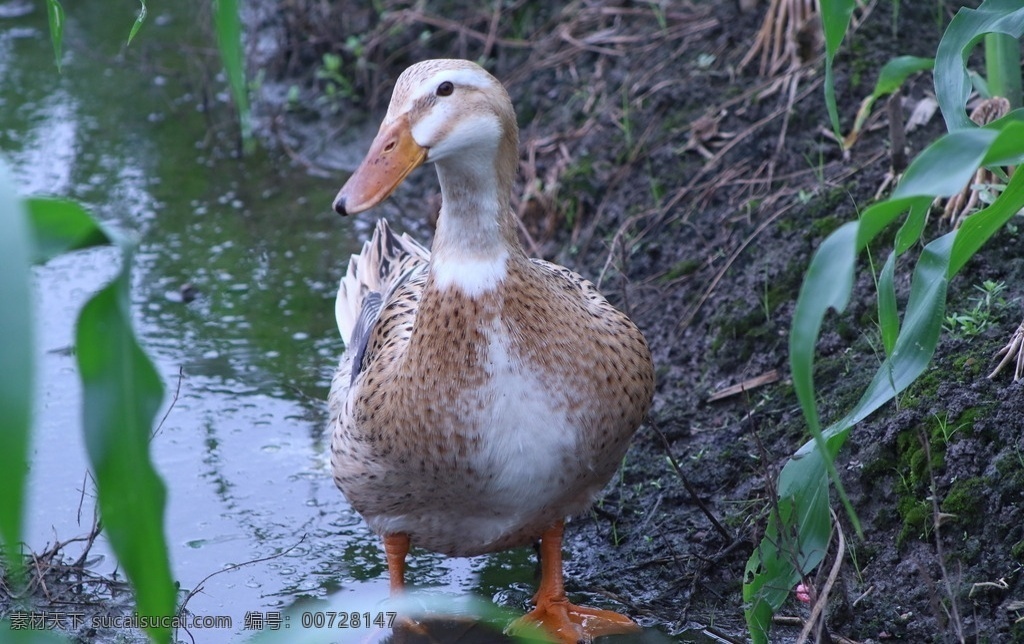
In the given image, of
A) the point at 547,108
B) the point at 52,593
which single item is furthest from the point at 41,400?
the point at 547,108

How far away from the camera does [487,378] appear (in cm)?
311

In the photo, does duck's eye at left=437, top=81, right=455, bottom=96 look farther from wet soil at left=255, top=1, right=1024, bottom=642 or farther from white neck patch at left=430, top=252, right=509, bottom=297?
wet soil at left=255, top=1, right=1024, bottom=642

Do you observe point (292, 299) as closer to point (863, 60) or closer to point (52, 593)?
point (52, 593)

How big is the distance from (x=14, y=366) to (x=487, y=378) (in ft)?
6.03

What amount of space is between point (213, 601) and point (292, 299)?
223 centimetres

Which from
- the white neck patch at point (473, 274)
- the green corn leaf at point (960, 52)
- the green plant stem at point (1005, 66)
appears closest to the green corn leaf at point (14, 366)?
the white neck patch at point (473, 274)

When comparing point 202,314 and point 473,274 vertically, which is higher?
point 473,274

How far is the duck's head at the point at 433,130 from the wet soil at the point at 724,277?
105 centimetres

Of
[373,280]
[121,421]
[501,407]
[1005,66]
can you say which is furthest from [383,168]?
[1005,66]

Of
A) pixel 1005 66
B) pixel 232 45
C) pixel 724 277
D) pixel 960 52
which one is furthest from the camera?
pixel 724 277

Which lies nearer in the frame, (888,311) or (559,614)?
(888,311)

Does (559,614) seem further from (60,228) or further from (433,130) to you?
(60,228)

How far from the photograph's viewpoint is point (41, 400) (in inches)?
199

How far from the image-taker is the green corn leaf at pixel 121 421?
5.10 ft
